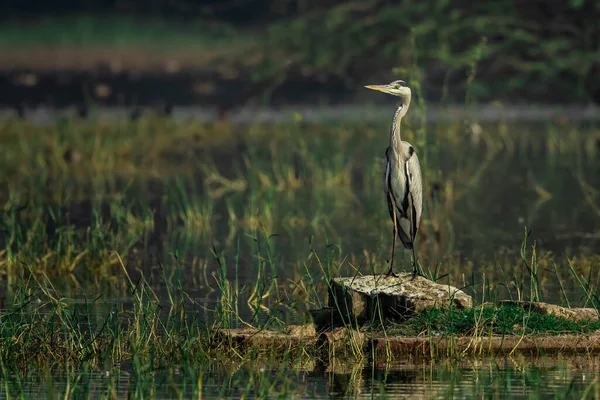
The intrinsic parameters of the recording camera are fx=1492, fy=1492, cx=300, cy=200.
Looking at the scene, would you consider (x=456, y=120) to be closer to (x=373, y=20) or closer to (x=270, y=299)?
(x=373, y=20)

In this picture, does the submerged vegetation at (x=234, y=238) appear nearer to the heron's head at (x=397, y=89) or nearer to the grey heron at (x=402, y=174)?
the grey heron at (x=402, y=174)

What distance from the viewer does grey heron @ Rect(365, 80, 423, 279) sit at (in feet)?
30.7

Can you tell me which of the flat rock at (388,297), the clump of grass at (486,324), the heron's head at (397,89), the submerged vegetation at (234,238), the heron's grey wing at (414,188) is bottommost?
the submerged vegetation at (234,238)

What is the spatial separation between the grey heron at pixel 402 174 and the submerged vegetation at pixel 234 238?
1.85ft

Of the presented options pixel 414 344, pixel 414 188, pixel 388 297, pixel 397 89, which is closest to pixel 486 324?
pixel 414 344

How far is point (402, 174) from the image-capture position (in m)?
9.38

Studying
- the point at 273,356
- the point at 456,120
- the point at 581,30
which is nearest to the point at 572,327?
the point at 273,356

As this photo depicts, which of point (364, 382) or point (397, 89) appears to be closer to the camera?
point (364, 382)

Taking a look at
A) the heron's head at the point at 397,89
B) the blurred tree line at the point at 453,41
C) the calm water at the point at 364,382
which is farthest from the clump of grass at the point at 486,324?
the blurred tree line at the point at 453,41

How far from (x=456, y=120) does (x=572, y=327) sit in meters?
18.1

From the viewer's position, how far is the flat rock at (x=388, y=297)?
28.1 feet

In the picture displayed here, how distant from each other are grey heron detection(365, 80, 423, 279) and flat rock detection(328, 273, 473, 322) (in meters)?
0.54

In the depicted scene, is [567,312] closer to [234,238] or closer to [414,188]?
[414,188]

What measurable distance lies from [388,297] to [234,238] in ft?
15.6
